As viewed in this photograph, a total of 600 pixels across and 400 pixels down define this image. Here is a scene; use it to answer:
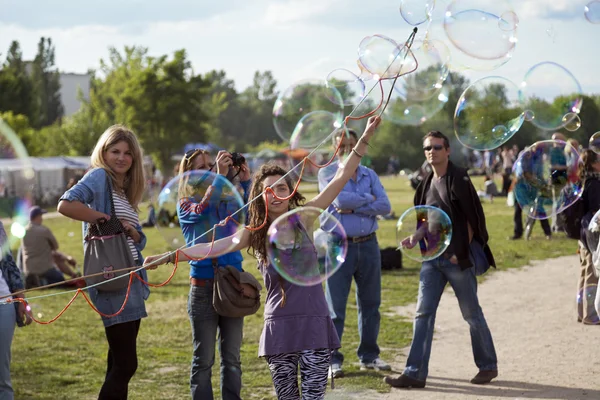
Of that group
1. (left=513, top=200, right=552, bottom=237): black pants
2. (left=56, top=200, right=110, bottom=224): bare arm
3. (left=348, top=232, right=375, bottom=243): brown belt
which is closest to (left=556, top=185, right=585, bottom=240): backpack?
(left=348, top=232, right=375, bottom=243): brown belt

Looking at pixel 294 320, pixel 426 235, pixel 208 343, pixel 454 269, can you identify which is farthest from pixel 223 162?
pixel 454 269

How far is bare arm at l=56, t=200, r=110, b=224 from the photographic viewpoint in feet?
14.8

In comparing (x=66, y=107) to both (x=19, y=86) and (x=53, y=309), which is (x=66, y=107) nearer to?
(x=19, y=86)

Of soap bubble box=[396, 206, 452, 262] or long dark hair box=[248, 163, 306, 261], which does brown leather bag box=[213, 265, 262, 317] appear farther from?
soap bubble box=[396, 206, 452, 262]

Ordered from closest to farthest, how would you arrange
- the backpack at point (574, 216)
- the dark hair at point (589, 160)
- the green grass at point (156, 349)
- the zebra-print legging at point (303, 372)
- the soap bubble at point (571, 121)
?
the zebra-print legging at point (303, 372)
the green grass at point (156, 349)
the soap bubble at point (571, 121)
the backpack at point (574, 216)
the dark hair at point (589, 160)

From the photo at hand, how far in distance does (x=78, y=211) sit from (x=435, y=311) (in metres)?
3.03

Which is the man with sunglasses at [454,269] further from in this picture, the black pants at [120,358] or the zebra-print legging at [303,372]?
the black pants at [120,358]

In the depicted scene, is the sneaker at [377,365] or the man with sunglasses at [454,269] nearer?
the man with sunglasses at [454,269]

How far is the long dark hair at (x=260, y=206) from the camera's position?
4.57 m

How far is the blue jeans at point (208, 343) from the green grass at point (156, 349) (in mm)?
1077

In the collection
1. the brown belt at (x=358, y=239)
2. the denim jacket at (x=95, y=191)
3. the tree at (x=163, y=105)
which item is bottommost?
the brown belt at (x=358, y=239)

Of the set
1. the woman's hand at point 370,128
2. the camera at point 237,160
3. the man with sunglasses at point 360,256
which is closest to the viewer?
Result: the woman's hand at point 370,128

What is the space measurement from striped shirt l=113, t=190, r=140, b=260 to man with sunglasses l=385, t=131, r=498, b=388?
233cm

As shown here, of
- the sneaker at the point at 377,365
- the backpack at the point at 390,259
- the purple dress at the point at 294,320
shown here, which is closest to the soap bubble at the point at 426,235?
the sneaker at the point at 377,365
